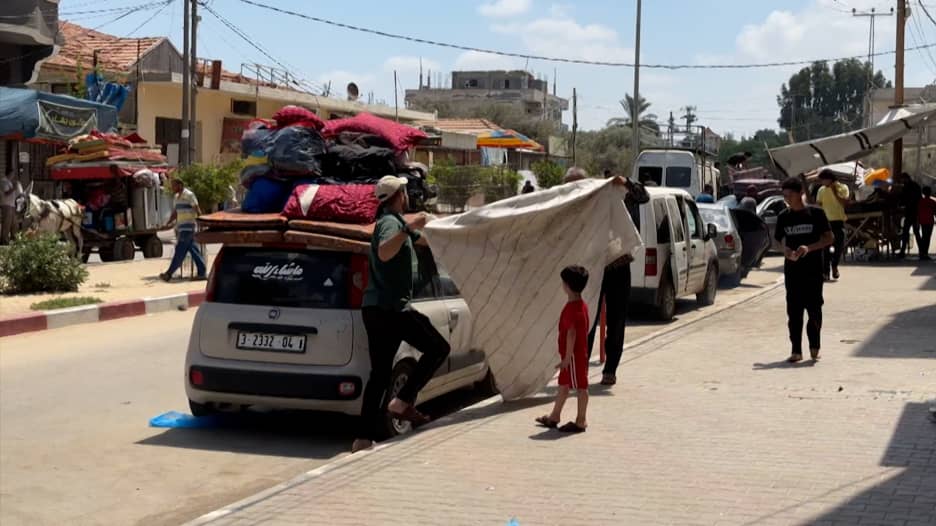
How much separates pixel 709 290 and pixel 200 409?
10.5 meters

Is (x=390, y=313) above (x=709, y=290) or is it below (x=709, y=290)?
above

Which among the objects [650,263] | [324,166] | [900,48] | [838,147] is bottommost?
[650,263]

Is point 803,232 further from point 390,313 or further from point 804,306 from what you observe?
point 390,313

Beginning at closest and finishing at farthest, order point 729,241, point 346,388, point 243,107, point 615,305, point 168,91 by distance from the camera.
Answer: point 346,388 → point 615,305 → point 729,241 → point 168,91 → point 243,107

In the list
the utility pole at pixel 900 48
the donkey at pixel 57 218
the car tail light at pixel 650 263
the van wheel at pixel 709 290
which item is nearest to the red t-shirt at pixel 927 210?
the utility pole at pixel 900 48

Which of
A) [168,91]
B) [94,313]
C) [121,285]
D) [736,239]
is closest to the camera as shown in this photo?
[94,313]

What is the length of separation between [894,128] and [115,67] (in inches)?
1035

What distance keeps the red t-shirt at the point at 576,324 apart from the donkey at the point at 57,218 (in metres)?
15.5

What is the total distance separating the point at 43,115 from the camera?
2617 centimetres

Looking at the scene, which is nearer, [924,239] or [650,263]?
[650,263]

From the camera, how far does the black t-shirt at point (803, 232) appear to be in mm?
10961

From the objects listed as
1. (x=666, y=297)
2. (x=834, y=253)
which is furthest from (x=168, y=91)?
(x=666, y=297)

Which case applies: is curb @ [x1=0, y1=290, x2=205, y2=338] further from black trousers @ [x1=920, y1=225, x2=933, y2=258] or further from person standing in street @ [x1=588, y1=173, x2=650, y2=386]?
A: black trousers @ [x1=920, y1=225, x2=933, y2=258]

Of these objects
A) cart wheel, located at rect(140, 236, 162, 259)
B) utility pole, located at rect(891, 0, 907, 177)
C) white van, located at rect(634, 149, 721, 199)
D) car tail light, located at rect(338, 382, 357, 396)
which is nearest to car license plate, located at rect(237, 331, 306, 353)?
car tail light, located at rect(338, 382, 357, 396)
